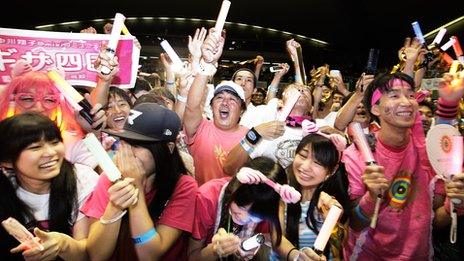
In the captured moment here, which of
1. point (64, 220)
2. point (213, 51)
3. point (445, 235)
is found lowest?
point (445, 235)

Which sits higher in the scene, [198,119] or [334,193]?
[198,119]

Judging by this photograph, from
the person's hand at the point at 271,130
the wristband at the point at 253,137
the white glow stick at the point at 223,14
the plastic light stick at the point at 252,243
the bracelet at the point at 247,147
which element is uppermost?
the white glow stick at the point at 223,14

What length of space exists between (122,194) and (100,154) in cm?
22

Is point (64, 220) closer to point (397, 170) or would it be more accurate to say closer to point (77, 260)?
point (77, 260)

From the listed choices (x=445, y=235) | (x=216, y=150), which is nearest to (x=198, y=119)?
(x=216, y=150)

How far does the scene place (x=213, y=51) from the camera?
326cm

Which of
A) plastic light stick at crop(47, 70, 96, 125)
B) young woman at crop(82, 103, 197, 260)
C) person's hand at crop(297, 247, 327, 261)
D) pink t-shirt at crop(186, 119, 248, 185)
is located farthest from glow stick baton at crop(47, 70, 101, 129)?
person's hand at crop(297, 247, 327, 261)

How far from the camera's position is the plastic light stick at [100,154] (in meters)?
1.79

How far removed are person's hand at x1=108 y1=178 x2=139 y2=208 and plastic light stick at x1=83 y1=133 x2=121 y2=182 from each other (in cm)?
5

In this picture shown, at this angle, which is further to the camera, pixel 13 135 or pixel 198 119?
pixel 198 119

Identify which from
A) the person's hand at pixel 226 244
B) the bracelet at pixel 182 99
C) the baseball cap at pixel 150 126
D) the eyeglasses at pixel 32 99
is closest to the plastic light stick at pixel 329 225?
the person's hand at pixel 226 244

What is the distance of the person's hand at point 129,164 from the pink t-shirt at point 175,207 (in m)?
0.14

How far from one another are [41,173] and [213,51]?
168cm

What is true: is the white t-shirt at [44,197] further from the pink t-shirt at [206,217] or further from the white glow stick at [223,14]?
the white glow stick at [223,14]
